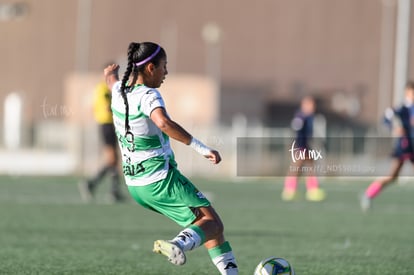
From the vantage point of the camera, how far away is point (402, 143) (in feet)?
61.5

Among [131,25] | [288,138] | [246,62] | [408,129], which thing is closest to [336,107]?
[246,62]

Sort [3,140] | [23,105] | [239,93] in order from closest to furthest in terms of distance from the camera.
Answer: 1. [3,140]
2. [239,93]
3. [23,105]

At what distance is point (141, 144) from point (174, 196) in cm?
47

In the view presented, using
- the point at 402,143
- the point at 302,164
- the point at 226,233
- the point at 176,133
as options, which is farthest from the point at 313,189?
the point at 176,133

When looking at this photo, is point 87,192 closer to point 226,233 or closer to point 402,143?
point 402,143

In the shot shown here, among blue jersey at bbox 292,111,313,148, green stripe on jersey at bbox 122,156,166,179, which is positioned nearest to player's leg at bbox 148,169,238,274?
green stripe on jersey at bbox 122,156,166,179

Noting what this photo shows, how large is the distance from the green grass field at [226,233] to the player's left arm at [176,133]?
2.41 metres

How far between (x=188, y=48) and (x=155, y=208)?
44544mm

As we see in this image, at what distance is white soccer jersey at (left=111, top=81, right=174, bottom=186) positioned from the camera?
766 cm

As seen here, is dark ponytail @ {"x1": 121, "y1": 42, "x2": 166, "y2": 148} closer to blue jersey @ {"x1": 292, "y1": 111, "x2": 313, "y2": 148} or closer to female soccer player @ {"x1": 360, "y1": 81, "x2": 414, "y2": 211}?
female soccer player @ {"x1": 360, "y1": 81, "x2": 414, "y2": 211}

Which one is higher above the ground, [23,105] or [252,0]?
[252,0]

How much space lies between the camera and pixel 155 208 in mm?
7902

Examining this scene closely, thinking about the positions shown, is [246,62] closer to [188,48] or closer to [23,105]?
[188,48]

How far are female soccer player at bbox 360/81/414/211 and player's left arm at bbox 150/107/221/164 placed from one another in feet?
37.4
